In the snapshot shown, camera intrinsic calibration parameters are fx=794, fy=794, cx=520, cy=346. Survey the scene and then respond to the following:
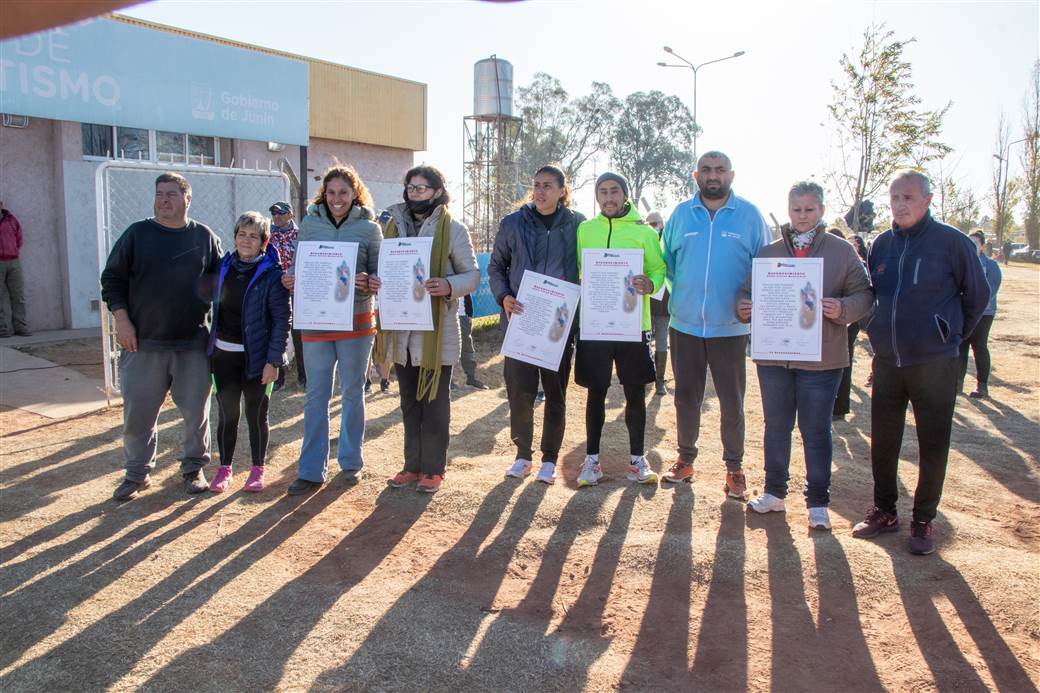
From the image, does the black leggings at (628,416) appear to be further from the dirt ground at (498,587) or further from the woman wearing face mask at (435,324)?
the woman wearing face mask at (435,324)

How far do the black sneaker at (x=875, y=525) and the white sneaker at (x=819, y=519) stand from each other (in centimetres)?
16

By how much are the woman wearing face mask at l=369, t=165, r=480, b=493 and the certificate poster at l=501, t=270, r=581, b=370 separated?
1.24ft

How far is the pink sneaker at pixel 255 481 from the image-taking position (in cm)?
555

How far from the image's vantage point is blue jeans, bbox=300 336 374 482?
5379 millimetres

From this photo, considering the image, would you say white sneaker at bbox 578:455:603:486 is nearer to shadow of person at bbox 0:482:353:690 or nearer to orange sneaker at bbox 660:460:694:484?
orange sneaker at bbox 660:460:694:484

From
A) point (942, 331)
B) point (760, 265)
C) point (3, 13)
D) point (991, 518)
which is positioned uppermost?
point (3, 13)

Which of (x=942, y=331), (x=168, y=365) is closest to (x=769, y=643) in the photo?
(x=942, y=331)

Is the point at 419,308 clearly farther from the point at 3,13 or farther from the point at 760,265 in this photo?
the point at 3,13

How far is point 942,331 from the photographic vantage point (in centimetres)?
432

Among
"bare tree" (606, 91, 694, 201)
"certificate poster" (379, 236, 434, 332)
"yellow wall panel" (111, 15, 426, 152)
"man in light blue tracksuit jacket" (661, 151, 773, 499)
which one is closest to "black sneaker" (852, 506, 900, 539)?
"man in light blue tracksuit jacket" (661, 151, 773, 499)

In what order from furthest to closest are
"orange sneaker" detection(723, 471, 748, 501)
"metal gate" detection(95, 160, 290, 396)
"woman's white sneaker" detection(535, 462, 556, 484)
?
"metal gate" detection(95, 160, 290, 396) → "woman's white sneaker" detection(535, 462, 556, 484) → "orange sneaker" detection(723, 471, 748, 501)

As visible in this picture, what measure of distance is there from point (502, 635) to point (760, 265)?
266 cm

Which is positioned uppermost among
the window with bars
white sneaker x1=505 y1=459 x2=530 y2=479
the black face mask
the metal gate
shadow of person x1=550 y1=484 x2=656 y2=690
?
the window with bars

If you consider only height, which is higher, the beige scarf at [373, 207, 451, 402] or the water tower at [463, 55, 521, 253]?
the water tower at [463, 55, 521, 253]
